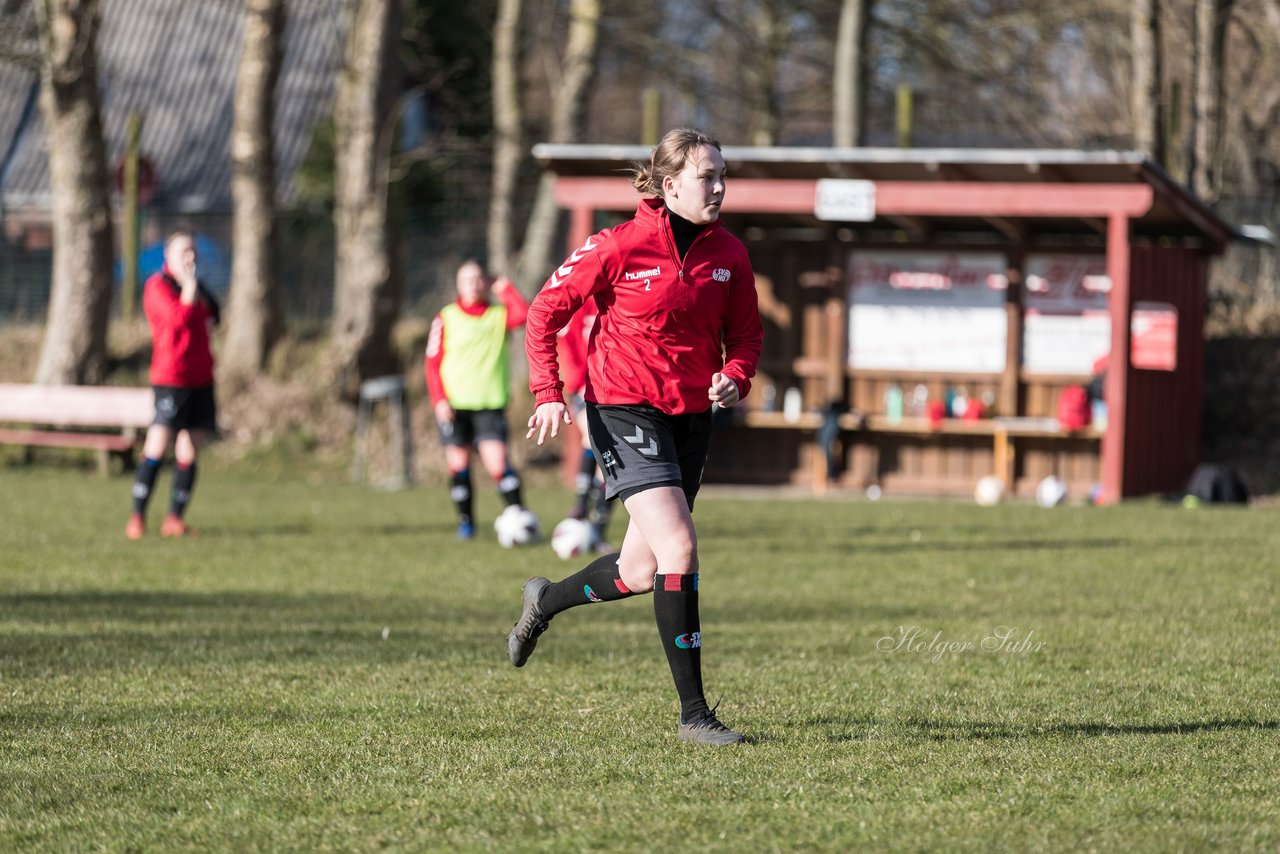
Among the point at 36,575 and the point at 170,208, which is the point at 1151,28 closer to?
the point at 36,575

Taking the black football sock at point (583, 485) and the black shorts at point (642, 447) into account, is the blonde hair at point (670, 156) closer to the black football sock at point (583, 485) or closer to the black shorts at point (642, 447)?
the black shorts at point (642, 447)

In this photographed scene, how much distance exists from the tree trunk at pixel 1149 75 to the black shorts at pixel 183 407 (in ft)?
41.9

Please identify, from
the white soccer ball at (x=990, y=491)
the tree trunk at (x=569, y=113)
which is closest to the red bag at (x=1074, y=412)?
the white soccer ball at (x=990, y=491)

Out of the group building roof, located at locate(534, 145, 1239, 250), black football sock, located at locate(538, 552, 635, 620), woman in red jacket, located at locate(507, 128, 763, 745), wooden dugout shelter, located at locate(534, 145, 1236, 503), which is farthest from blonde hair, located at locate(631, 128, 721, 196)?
wooden dugout shelter, located at locate(534, 145, 1236, 503)

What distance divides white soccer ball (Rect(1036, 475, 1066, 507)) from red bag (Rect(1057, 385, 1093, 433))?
2.25ft

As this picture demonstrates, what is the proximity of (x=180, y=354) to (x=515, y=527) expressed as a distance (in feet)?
8.86

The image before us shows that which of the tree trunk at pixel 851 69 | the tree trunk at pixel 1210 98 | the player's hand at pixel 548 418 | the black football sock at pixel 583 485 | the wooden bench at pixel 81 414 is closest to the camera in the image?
the player's hand at pixel 548 418

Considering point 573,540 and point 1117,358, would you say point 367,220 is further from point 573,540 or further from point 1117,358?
point 573,540

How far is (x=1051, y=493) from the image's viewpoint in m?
17.5

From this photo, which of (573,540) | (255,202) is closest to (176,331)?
(573,540)

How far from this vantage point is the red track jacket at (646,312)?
5.79 m

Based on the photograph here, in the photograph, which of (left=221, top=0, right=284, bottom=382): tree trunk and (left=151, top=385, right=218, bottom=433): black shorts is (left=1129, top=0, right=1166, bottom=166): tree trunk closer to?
(left=221, top=0, right=284, bottom=382): tree trunk

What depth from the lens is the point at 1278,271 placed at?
2248cm

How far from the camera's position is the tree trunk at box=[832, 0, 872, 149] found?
2200 centimetres
